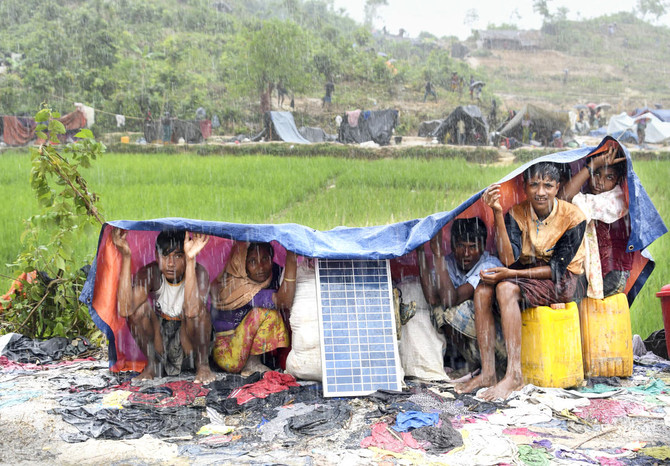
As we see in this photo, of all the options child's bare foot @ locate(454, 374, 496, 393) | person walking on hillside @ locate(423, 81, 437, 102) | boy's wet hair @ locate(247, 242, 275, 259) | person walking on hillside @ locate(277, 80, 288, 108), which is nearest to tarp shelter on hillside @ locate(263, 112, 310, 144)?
person walking on hillside @ locate(277, 80, 288, 108)

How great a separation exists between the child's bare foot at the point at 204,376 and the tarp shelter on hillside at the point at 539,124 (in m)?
18.5

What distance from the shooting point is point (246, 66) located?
1113 inches

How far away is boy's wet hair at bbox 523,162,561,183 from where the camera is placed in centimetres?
450

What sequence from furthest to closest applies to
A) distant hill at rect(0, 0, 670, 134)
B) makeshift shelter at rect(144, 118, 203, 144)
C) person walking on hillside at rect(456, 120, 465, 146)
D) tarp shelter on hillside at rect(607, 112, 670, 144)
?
1. distant hill at rect(0, 0, 670, 134)
2. tarp shelter on hillside at rect(607, 112, 670, 144)
3. person walking on hillside at rect(456, 120, 465, 146)
4. makeshift shelter at rect(144, 118, 203, 144)

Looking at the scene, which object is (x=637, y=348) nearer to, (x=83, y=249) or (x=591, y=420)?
(x=591, y=420)

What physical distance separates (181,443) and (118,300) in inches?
58.7

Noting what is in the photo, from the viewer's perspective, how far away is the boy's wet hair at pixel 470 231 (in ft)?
15.6

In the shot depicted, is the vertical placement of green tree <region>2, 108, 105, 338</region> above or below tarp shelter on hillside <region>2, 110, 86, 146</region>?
below

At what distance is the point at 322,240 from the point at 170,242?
1.00m

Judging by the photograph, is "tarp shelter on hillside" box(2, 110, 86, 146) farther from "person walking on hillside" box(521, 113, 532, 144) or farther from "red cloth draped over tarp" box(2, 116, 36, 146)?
"person walking on hillside" box(521, 113, 532, 144)

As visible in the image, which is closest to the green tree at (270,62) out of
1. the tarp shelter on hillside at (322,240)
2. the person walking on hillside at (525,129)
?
the person walking on hillside at (525,129)

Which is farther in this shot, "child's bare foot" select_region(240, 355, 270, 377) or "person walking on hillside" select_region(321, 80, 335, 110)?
"person walking on hillside" select_region(321, 80, 335, 110)

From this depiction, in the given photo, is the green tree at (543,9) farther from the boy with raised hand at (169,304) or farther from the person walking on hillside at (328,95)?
the boy with raised hand at (169,304)

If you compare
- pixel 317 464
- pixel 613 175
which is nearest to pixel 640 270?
pixel 613 175
